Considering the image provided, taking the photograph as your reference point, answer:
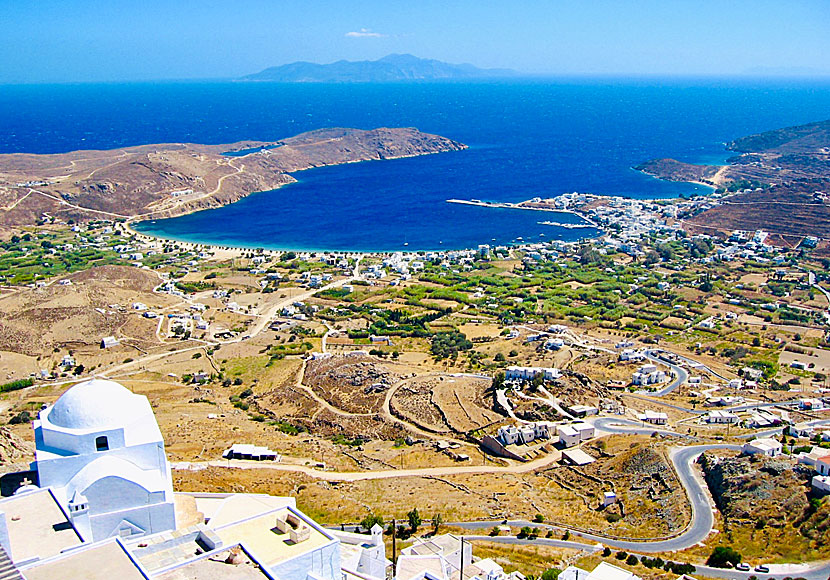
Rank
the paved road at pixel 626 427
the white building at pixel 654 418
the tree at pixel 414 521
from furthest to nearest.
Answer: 1. the white building at pixel 654 418
2. the paved road at pixel 626 427
3. the tree at pixel 414 521

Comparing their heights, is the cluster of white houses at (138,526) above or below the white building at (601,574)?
above

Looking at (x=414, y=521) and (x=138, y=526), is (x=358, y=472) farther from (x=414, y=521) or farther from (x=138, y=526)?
(x=138, y=526)

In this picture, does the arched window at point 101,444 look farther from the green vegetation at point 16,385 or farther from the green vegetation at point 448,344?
the green vegetation at point 448,344

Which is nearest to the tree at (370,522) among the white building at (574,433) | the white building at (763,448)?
the white building at (574,433)

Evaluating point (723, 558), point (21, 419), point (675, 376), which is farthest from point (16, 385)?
point (675, 376)

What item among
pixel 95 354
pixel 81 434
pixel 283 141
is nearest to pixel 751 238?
pixel 95 354

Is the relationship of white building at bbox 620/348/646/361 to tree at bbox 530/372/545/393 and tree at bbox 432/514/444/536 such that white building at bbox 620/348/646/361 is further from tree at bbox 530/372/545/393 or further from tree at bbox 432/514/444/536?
tree at bbox 432/514/444/536

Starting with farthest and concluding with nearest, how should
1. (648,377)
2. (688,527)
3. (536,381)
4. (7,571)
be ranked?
(648,377) → (536,381) → (688,527) → (7,571)
